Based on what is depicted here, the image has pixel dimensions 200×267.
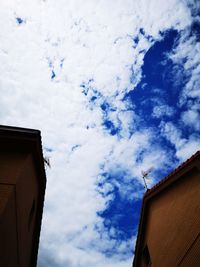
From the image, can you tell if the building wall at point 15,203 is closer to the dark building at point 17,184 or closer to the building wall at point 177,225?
the dark building at point 17,184

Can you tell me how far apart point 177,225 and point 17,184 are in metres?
6.56

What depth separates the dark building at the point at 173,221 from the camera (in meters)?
8.41

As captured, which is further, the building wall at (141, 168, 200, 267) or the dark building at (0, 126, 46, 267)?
the building wall at (141, 168, 200, 267)

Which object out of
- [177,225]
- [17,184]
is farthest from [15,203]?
[177,225]

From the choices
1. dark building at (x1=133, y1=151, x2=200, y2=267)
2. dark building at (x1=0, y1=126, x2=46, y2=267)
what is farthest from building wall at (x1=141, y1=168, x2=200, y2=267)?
dark building at (x1=0, y1=126, x2=46, y2=267)

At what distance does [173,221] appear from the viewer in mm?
9789

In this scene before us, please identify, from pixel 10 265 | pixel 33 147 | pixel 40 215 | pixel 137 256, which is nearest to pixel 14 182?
pixel 33 147

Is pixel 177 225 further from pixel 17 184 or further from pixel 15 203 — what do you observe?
pixel 17 184

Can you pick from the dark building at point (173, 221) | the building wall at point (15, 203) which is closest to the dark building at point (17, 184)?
the building wall at point (15, 203)

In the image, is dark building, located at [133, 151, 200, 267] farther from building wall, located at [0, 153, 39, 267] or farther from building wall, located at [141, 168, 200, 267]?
building wall, located at [0, 153, 39, 267]

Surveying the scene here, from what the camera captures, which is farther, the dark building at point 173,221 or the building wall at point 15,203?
the dark building at point 173,221

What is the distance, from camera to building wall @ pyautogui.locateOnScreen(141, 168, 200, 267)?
27.2 feet

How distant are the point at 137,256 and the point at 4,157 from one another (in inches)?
380

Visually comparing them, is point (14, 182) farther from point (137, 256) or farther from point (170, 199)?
point (137, 256)
